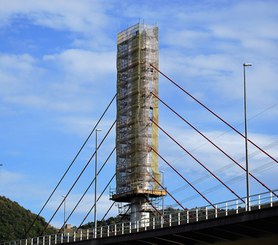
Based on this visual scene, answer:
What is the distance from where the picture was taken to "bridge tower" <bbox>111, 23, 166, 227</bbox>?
10938cm

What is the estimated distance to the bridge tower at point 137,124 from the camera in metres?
109

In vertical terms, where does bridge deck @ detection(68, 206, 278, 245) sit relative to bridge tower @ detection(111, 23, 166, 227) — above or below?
below

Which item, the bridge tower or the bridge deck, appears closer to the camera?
the bridge deck

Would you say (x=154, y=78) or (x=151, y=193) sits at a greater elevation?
(x=154, y=78)

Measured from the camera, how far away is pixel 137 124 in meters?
111

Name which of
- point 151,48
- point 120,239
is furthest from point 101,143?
point 120,239

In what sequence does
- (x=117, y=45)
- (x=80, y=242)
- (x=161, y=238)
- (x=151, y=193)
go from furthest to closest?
(x=117, y=45)
(x=151, y=193)
(x=80, y=242)
(x=161, y=238)

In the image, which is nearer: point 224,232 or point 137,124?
point 224,232

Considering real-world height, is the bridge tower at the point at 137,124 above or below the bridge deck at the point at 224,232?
above

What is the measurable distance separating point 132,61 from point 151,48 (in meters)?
2.86

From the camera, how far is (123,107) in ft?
375

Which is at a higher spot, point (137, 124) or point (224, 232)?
point (137, 124)

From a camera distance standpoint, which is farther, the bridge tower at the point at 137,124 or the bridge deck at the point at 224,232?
the bridge tower at the point at 137,124

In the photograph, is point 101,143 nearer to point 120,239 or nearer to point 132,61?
point 132,61
